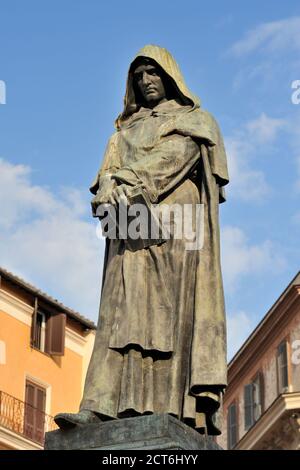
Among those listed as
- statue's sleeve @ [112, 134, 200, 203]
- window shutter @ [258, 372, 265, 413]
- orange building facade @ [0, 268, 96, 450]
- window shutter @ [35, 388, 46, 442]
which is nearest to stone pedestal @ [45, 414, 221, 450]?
statue's sleeve @ [112, 134, 200, 203]

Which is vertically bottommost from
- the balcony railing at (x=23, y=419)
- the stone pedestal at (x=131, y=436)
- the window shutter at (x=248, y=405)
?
the stone pedestal at (x=131, y=436)

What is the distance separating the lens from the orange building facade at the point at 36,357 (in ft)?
163

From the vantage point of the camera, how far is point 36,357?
172 feet

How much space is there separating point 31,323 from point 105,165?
132ft

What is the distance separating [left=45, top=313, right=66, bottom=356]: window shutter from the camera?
173ft

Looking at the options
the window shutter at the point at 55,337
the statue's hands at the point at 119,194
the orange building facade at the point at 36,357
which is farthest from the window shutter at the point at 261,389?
the statue's hands at the point at 119,194

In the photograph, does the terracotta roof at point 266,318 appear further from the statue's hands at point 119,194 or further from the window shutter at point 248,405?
the statue's hands at point 119,194

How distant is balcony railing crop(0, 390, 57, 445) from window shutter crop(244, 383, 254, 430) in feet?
48.8

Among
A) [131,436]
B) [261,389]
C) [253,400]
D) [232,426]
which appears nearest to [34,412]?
[261,389]

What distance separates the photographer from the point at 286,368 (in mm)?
60000

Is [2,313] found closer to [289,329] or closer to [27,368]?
[27,368]

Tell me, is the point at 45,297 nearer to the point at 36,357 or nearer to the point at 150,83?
the point at 36,357
